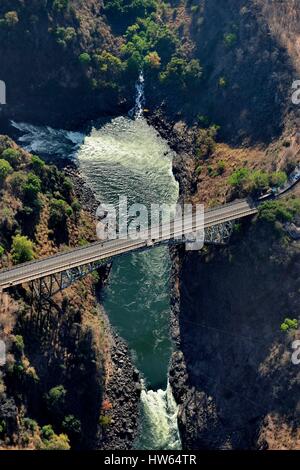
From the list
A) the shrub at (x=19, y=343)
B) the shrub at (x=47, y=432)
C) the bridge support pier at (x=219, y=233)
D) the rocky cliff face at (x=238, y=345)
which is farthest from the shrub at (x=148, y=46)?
the shrub at (x=47, y=432)

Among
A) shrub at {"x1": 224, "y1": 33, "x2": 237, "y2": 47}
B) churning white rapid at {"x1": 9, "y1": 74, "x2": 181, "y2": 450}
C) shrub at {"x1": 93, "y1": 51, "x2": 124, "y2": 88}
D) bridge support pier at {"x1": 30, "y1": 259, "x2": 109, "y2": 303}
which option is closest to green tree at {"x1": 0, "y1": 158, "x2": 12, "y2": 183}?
churning white rapid at {"x1": 9, "y1": 74, "x2": 181, "y2": 450}

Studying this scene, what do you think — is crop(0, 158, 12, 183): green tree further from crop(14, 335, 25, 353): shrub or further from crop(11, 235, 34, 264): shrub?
crop(14, 335, 25, 353): shrub

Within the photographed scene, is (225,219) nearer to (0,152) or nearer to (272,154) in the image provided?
(272,154)

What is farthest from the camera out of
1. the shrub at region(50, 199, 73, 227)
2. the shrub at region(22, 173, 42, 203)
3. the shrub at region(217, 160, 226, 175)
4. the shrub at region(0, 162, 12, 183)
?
the shrub at region(217, 160, 226, 175)

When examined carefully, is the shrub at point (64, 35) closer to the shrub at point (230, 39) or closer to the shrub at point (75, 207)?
the shrub at point (230, 39)

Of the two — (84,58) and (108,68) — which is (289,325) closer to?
(108,68)
